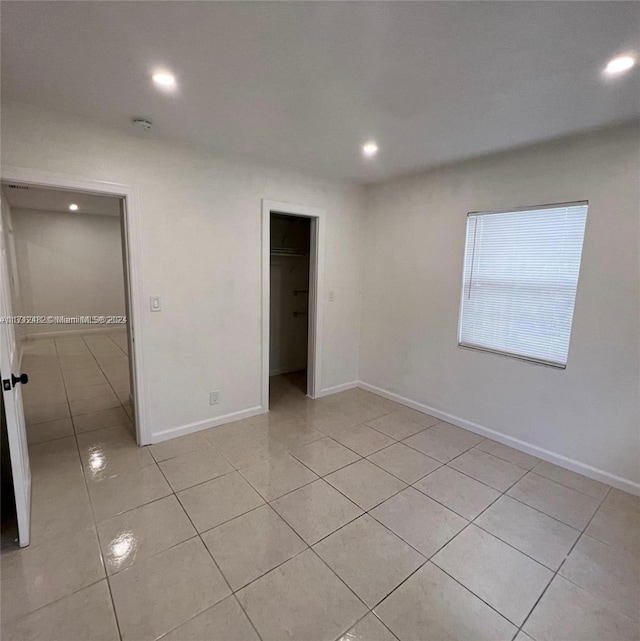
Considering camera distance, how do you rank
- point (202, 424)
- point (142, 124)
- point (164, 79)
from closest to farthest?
point (164, 79) → point (142, 124) → point (202, 424)

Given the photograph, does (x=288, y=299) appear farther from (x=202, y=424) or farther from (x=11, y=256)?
(x=11, y=256)

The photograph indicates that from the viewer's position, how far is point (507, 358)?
2945 millimetres

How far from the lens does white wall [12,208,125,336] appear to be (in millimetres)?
6547

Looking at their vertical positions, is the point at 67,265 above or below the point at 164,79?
Answer: below

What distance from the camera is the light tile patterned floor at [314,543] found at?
1.47 meters

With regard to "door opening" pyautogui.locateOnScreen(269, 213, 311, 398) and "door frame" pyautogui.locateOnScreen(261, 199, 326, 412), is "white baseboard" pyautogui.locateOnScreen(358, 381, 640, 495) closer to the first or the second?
"door frame" pyautogui.locateOnScreen(261, 199, 326, 412)

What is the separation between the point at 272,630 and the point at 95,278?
309 inches

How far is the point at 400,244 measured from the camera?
3715 millimetres

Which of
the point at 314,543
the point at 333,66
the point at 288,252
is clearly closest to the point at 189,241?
the point at 333,66

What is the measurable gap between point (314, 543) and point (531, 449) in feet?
6.75

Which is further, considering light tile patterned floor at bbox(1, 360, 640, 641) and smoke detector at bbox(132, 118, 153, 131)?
smoke detector at bbox(132, 118, 153, 131)

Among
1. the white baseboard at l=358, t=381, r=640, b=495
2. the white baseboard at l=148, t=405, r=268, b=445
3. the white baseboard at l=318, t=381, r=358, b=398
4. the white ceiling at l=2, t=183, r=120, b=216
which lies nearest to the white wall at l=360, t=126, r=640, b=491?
the white baseboard at l=358, t=381, r=640, b=495

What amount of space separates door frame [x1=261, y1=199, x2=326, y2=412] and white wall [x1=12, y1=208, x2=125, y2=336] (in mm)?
5472

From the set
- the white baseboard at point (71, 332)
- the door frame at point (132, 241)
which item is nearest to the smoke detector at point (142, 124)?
the door frame at point (132, 241)
